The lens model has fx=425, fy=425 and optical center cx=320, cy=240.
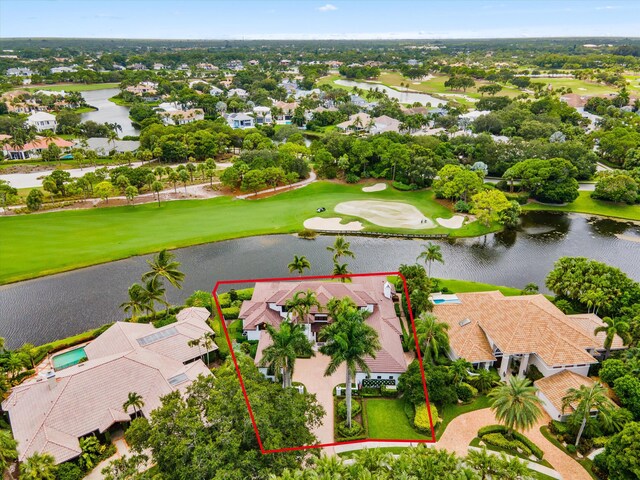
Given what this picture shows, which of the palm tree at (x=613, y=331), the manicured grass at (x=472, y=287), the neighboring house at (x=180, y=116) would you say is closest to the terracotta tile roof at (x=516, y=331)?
the palm tree at (x=613, y=331)

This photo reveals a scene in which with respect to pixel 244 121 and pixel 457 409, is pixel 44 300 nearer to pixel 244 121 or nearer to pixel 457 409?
pixel 457 409

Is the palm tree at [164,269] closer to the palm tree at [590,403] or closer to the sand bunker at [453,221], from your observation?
the palm tree at [590,403]

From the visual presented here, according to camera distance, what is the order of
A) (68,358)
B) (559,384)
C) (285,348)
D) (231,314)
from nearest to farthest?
(285,348) < (559,384) < (68,358) < (231,314)

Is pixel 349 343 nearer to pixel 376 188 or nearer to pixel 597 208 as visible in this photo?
pixel 376 188

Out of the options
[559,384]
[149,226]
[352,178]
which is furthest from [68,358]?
[352,178]

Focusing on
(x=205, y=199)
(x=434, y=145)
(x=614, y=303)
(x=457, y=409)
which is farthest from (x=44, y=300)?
(x=434, y=145)

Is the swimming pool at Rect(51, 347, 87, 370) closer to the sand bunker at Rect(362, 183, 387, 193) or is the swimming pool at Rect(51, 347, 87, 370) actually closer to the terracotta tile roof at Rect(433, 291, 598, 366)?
the terracotta tile roof at Rect(433, 291, 598, 366)
